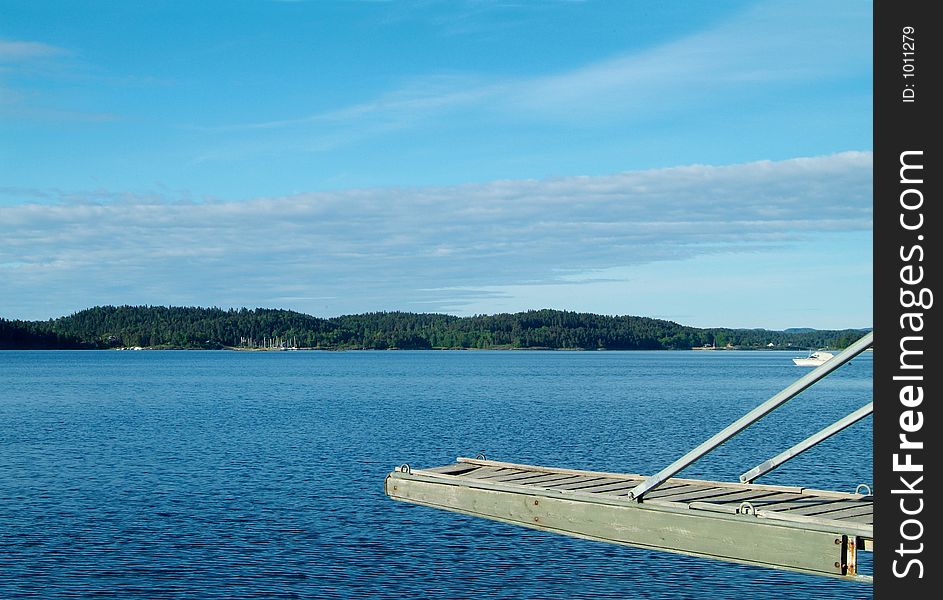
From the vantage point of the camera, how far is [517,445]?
41281mm

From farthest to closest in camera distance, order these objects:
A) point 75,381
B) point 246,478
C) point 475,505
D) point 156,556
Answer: point 75,381 → point 246,478 → point 156,556 → point 475,505

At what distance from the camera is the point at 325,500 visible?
25.9 metres

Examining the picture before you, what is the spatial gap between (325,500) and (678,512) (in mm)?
13193

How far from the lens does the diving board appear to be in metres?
13.6

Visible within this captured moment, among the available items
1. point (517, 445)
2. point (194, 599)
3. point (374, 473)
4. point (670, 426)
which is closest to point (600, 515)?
point (194, 599)

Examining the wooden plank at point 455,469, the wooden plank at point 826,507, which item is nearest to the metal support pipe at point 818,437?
the wooden plank at point 826,507

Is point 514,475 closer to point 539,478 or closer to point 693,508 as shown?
point 539,478

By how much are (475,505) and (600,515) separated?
2.93 meters

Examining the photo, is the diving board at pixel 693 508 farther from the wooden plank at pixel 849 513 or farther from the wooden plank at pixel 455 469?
the wooden plank at pixel 455 469

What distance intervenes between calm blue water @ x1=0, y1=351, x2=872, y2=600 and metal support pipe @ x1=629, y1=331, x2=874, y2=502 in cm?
235

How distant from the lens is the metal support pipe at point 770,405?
12.7 m

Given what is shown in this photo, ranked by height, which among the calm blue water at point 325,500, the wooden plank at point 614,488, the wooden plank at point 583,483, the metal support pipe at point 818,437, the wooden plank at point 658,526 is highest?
the metal support pipe at point 818,437

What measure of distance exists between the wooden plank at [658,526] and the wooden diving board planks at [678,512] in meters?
0.01
